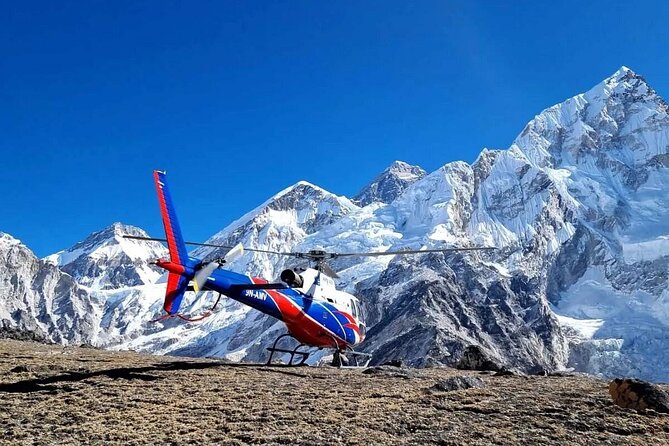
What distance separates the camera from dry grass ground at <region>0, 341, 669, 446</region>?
10.6m

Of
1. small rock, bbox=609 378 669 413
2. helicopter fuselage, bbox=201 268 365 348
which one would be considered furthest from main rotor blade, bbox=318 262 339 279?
small rock, bbox=609 378 669 413

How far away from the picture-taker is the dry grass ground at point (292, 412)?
34.7 feet

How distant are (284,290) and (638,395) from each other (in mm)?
13988

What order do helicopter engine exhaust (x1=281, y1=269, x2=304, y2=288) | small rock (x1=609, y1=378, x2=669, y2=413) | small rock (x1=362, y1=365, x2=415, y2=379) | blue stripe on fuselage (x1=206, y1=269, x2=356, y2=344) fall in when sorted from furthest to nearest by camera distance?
helicopter engine exhaust (x1=281, y1=269, x2=304, y2=288)
blue stripe on fuselage (x1=206, y1=269, x2=356, y2=344)
small rock (x1=362, y1=365, x2=415, y2=379)
small rock (x1=609, y1=378, x2=669, y2=413)

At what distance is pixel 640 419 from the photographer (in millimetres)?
11945

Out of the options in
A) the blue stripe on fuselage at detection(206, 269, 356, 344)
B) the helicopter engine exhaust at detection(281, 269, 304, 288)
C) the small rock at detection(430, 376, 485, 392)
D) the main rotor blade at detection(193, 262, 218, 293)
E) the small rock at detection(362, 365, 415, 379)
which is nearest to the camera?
the small rock at detection(430, 376, 485, 392)

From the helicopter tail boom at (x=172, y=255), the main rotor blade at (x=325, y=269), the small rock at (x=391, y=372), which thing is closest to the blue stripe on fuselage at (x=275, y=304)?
the main rotor blade at (x=325, y=269)

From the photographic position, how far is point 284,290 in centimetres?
2350

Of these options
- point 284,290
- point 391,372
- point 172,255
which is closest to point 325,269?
point 284,290

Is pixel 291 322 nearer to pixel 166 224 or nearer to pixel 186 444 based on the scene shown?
pixel 166 224

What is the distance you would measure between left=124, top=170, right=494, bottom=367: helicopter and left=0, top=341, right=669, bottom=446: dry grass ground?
3555 mm

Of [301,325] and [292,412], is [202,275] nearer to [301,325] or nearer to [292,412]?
[301,325]

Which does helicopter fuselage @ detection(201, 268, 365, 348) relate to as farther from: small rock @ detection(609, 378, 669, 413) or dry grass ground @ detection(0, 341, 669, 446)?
small rock @ detection(609, 378, 669, 413)

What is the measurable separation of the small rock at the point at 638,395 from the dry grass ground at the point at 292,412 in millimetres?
400
